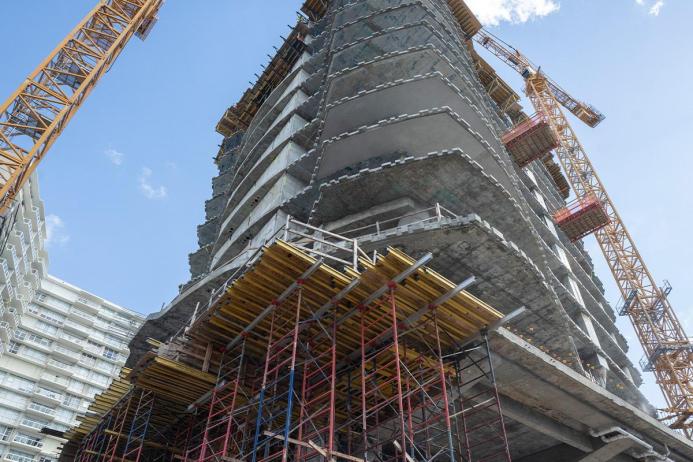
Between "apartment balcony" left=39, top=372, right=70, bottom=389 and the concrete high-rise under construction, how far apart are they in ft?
142

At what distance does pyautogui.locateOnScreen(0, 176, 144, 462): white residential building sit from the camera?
5015 cm

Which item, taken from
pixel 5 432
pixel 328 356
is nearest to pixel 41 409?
pixel 5 432

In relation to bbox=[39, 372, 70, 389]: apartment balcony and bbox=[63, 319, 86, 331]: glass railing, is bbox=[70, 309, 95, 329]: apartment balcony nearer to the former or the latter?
bbox=[63, 319, 86, 331]: glass railing

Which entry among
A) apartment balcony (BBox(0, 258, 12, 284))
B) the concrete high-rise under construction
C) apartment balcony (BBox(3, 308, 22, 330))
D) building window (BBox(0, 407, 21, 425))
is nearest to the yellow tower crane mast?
the concrete high-rise under construction

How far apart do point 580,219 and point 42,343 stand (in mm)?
59688

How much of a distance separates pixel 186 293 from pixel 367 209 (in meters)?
6.98

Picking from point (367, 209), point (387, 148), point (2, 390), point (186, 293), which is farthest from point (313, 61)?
point (2, 390)

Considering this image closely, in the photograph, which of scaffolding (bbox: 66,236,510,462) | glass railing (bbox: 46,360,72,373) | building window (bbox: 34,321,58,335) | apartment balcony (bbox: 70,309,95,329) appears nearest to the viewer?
scaffolding (bbox: 66,236,510,462)

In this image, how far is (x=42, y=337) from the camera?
2415 inches

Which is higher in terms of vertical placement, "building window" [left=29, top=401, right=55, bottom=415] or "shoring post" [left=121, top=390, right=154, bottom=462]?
"building window" [left=29, top=401, right=55, bottom=415]

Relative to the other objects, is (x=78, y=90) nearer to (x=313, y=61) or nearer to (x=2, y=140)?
(x=2, y=140)

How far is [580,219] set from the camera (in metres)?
35.6

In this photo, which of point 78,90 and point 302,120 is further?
point 78,90

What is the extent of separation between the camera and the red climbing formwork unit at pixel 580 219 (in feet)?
116
